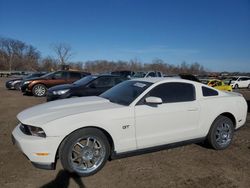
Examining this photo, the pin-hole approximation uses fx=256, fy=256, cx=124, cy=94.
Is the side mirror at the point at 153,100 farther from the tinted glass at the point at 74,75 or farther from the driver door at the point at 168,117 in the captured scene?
the tinted glass at the point at 74,75

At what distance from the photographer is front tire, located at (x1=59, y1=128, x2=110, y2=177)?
13.1 ft

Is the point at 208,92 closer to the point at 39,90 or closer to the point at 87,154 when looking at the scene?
the point at 87,154

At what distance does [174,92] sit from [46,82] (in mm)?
12182

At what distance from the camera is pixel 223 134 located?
5.54m

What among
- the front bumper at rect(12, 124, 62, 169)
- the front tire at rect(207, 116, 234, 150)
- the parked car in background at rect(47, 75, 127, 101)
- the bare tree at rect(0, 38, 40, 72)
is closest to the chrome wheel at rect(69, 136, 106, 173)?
the front bumper at rect(12, 124, 62, 169)

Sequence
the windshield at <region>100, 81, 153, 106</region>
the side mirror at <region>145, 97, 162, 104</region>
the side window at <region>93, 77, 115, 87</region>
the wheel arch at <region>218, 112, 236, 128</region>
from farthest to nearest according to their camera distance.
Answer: the side window at <region>93, 77, 115, 87</region>, the wheel arch at <region>218, 112, 236, 128</region>, the windshield at <region>100, 81, 153, 106</region>, the side mirror at <region>145, 97, 162, 104</region>

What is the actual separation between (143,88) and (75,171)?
196 centimetres

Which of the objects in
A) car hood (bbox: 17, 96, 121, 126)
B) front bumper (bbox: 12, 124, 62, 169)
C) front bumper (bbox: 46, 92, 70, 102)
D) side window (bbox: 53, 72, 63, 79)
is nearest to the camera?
front bumper (bbox: 12, 124, 62, 169)

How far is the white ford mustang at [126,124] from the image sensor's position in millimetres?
3951

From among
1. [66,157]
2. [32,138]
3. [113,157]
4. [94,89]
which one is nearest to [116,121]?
[113,157]

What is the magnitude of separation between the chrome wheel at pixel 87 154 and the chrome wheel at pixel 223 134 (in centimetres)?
263

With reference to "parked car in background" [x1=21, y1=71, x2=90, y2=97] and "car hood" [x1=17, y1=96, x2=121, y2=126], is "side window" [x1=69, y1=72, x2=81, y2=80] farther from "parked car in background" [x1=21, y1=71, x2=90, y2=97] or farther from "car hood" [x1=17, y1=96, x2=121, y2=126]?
"car hood" [x1=17, y1=96, x2=121, y2=126]

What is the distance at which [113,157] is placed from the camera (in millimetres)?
4344

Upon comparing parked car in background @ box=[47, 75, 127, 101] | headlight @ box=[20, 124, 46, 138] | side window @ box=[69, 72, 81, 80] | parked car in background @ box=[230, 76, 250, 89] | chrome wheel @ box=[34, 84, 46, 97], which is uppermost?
side window @ box=[69, 72, 81, 80]
